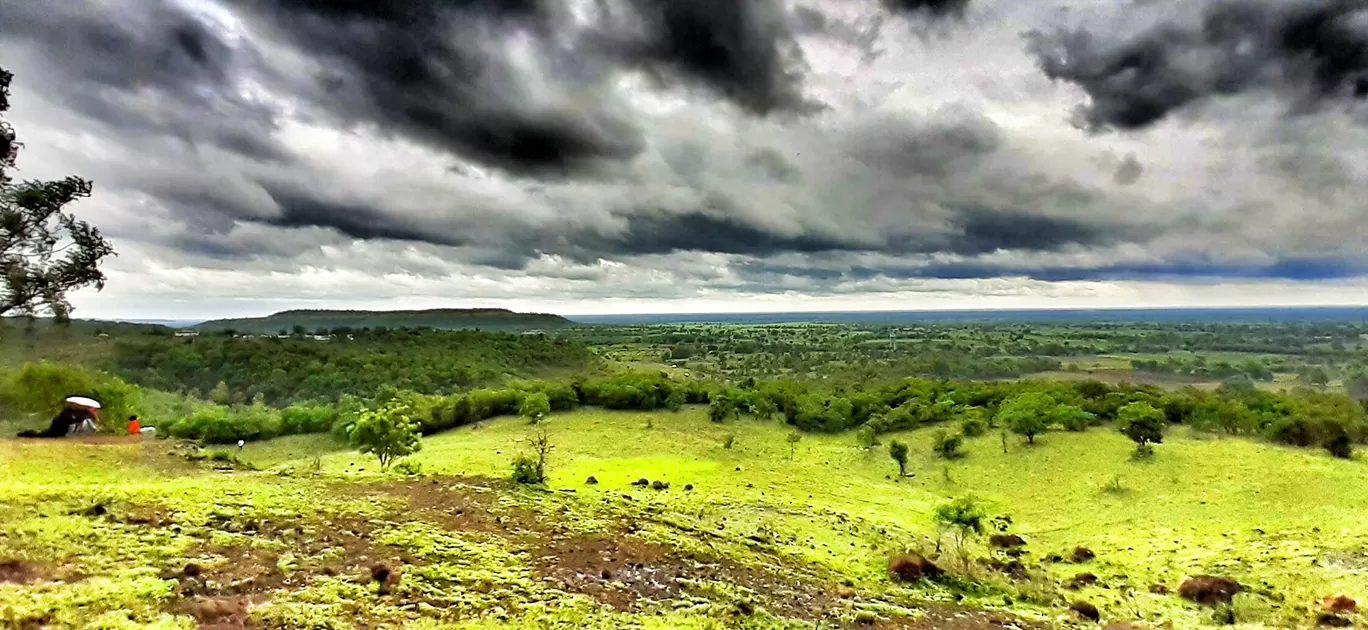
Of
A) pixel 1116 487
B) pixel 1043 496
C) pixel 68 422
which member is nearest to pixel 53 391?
pixel 68 422

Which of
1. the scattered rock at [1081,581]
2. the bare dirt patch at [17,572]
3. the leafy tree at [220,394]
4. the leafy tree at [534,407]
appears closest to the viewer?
the bare dirt patch at [17,572]

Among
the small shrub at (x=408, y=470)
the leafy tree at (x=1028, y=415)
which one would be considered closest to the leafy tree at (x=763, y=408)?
the leafy tree at (x=1028, y=415)

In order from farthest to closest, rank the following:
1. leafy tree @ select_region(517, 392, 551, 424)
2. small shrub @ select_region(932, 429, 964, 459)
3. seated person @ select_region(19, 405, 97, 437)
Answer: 1. leafy tree @ select_region(517, 392, 551, 424)
2. small shrub @ select_region(932, 429, 964, 459)
3. seated person @ select_region(19, 405, 97, 437)

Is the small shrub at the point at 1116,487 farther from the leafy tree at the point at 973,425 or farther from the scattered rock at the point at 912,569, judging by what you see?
the scattered rock at the point at 912,569

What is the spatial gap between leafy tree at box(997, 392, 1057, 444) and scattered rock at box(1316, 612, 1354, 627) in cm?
5412

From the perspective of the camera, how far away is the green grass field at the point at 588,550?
46.6 feet

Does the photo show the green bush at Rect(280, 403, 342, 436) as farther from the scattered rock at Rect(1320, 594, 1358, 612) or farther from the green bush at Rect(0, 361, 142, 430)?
the scattered rock at Rect(1320, 594, 1358, 612)

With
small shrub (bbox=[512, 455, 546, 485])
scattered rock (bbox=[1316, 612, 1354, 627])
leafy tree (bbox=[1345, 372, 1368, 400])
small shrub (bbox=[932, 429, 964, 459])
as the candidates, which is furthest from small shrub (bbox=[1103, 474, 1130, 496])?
leafy tree (bbox=[1345, 372, 1368, 400])

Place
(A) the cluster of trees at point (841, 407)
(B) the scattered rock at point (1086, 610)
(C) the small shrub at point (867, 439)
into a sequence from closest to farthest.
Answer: (B) the scattered rock at point (1086, 610) → (A) the cluster of trees at point (841, 407) → (C) the small shrub at point (867, 439)

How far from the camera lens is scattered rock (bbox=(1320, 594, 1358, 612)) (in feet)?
76.6

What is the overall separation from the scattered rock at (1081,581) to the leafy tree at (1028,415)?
49669 millimetres

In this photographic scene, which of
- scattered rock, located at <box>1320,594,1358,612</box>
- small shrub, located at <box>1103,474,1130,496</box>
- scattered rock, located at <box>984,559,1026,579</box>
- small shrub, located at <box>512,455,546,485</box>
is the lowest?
small shrub, located at <box>1103,474,1130,496</box>

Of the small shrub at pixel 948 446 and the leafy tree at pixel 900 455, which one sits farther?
the small shrub at pixel 948 446

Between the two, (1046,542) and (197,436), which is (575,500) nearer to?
(1046,542)
